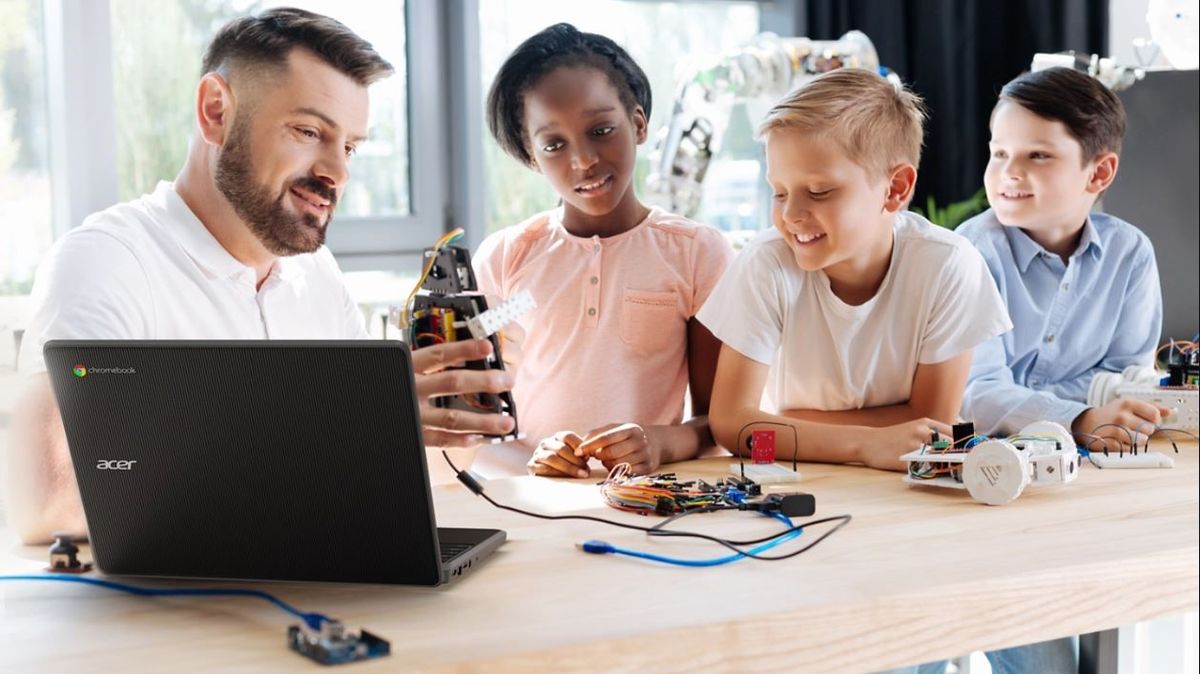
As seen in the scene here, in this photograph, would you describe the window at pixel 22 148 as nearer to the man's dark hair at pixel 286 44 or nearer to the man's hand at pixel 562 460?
the man's dark hair at pixel 286 44

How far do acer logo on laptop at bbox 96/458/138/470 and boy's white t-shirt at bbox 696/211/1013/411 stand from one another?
2.81 ft

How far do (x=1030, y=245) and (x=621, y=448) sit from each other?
782 millimetres

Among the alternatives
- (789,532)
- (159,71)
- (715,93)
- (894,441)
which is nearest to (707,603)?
(789,532)

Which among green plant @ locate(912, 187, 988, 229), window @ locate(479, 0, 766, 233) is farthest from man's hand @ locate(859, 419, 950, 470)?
green plant @ locate(912, 187, 988, 229)

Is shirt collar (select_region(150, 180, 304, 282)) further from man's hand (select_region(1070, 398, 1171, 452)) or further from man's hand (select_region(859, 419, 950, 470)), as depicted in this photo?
man's hand (select_region(1070, 398, 1171, 452))

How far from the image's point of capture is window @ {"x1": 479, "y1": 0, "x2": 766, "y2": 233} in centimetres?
341

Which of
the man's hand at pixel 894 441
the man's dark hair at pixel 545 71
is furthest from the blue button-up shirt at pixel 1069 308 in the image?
the man's dark hair at pixel 545 71

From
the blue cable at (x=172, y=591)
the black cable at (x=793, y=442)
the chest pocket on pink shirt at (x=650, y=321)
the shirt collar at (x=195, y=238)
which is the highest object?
the shirt collar at (x=195, y=238)

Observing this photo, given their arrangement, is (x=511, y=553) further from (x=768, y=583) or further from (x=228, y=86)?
(x=228, y=86)

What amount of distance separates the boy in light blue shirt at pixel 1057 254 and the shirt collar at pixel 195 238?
1.08 m

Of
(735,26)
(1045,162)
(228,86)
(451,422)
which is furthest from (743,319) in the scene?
(735,26)

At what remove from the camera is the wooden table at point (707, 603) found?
825 mm

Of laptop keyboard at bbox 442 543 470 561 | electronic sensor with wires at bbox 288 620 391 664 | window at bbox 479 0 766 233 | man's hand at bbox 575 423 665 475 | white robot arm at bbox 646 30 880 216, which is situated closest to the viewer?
electronic sensor with wires at bbox 288 620 391 664

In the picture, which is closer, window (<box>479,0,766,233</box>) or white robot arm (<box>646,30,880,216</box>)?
white robot arm (<box>646,30,880,216</box>)
